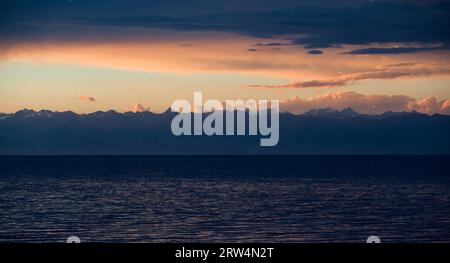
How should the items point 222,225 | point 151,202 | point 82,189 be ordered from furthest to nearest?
point 82,189 < point 151,202 < point 222,225

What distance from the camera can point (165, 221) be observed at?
56875mm

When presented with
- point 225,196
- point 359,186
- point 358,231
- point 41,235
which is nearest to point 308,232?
point 358,231

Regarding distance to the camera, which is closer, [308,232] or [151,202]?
[308,232]

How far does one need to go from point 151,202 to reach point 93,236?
2514 cm

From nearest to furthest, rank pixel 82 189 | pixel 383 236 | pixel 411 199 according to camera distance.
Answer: pixel 383 236
pixel 411 199
pixel 82 189

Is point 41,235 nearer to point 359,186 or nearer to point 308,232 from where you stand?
point 308,232

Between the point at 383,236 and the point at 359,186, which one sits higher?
the point at 359,186

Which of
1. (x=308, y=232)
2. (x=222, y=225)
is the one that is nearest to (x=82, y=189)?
(x=222, y=225)

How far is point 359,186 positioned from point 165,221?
51.3 metres

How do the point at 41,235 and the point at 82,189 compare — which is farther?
the point at 82,189

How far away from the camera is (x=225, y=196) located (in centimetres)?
8288
